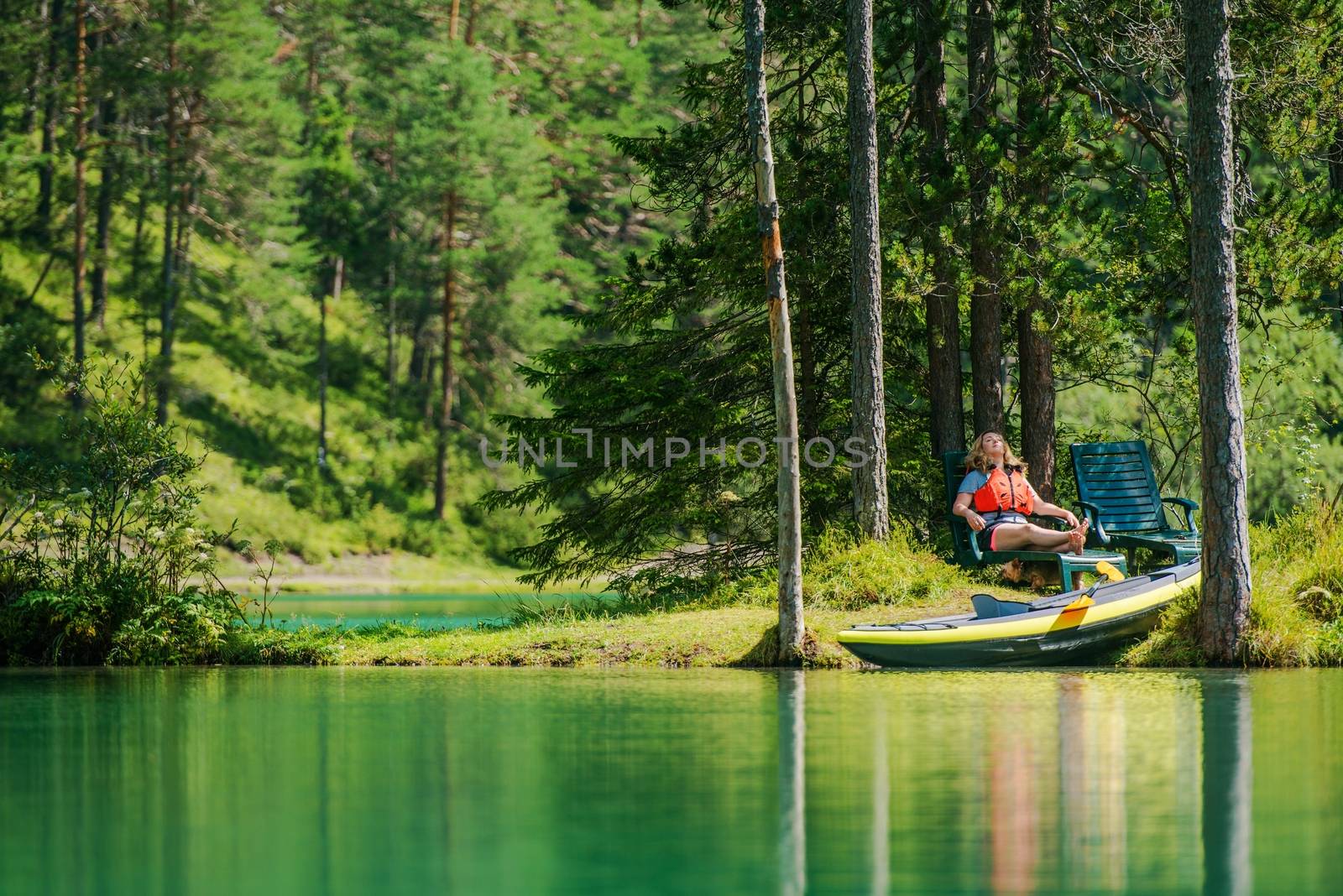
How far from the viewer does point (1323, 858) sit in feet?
18.1

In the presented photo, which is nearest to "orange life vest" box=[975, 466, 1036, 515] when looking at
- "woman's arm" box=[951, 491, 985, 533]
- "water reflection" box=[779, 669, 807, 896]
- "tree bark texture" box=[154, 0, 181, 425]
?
"woman's arm" box=[951, 491, 985, 533]

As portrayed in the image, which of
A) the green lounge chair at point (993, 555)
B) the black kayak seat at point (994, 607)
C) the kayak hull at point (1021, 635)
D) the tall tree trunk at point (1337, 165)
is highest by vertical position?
the tall tree trunk at point (1337, 165)

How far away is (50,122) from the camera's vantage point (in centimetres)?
4156

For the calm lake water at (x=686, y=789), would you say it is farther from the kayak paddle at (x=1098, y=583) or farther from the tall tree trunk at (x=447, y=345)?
the tall tree trunk at (x=447, y=345)

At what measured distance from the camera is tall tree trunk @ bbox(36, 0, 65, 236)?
128ft

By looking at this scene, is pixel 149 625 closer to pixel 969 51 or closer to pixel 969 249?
pixel 969 249

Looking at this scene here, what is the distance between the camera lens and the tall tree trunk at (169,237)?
38.9 metres

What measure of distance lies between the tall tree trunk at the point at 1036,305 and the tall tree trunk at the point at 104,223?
26.7 m

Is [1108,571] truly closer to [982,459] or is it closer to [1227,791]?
[982,459]

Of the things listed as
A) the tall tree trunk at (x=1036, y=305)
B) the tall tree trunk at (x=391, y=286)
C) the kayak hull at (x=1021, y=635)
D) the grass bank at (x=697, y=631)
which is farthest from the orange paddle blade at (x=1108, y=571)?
the tall tree trunk at (x=391, y=286)

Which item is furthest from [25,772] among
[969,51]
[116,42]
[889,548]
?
[116,42]

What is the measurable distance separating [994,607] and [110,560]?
781cm

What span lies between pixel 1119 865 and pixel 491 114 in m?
39.9

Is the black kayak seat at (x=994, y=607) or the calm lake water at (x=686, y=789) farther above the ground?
the black kayak seat at (x=994, y=607)
